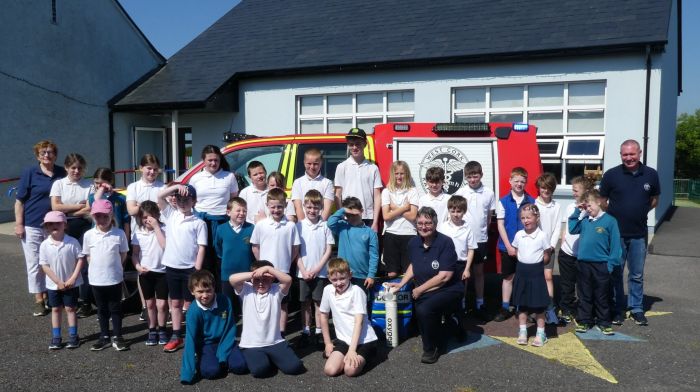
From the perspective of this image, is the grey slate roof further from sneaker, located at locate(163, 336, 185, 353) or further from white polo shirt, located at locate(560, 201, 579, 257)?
sneaker, located at locate(163, 336, 185, 353)

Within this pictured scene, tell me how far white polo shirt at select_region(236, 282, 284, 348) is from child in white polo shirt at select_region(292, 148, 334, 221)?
1107 millimetres

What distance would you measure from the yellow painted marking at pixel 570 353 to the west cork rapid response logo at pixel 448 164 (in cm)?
172

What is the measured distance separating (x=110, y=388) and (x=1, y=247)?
7928 millimetres

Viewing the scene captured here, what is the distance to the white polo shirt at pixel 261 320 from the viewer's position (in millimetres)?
4676

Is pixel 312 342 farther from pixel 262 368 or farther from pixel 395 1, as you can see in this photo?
pixel 395 1

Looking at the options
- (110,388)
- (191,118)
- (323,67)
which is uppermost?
(323,67)

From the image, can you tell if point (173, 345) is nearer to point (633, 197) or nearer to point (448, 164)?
point (448, 164)

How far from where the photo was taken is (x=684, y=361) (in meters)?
4.78

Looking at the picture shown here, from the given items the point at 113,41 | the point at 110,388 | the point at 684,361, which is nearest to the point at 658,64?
the point at 684,361

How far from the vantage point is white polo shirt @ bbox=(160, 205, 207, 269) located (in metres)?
5.09

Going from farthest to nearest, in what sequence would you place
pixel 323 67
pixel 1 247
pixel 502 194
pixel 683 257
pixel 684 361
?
pixel 323 67
pixel 1 247
pixel 683 257
pixel 502 194
pixel 684 361

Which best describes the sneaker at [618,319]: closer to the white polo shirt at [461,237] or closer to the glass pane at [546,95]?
the white polo shirt at [461,237]

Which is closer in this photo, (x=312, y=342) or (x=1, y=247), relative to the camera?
(x=312, y=342)

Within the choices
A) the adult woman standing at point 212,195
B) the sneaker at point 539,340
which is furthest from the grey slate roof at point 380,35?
the adult woman standing at point 212,195
